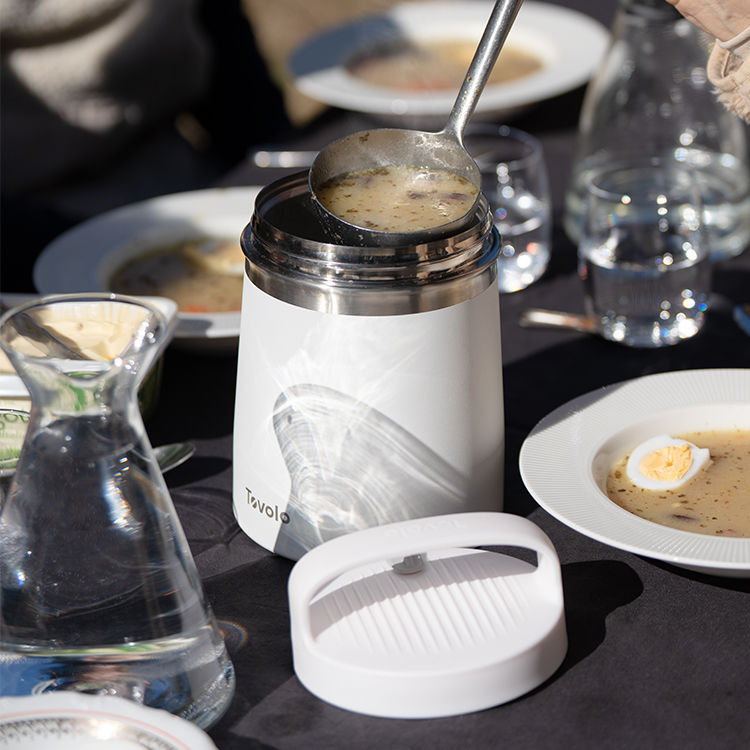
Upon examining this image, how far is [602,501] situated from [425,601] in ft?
0.50

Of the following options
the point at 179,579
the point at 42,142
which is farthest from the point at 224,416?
the point at 42,142

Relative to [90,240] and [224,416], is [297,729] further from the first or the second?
[90,240]

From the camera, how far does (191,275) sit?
1.19 metres

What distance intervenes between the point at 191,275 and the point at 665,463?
688 millimetres

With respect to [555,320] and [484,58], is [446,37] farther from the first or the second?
[484,58]

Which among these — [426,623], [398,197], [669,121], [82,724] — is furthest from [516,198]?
[82,724]

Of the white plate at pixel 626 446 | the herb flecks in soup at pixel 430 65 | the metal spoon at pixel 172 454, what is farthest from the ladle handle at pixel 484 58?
the herb flecks in soup at pixel 430 65

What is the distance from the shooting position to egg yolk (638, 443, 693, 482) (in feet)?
2.35

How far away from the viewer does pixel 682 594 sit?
654mm

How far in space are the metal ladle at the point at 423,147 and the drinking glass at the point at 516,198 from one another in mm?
401

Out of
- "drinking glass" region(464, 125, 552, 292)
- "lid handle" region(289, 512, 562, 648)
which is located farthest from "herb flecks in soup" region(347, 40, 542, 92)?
"lid handle" region(289, 512, 562, 648)

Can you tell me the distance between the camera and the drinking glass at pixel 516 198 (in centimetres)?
114

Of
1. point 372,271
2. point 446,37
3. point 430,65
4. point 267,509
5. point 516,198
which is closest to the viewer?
point 372,271

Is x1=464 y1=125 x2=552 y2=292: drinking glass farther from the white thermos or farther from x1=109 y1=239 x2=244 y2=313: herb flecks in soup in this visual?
the white thermos
